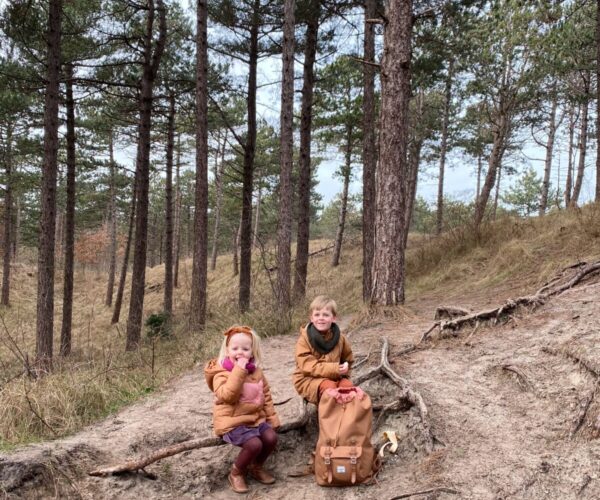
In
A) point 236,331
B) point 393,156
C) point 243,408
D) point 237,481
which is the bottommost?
point 237,481

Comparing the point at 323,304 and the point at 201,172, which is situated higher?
the point at 201,172

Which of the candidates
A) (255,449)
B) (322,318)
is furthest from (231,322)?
(255,449)

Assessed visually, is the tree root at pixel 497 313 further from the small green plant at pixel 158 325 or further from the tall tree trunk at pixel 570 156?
the tall tree trunk at pixel 570 156

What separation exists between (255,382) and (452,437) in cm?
151

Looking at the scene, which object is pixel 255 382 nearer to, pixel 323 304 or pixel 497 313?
pixel 323 304

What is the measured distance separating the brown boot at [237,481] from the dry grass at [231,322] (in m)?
2.04

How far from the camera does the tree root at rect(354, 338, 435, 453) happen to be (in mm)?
3326

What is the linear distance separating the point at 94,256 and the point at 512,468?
41281 millimetres

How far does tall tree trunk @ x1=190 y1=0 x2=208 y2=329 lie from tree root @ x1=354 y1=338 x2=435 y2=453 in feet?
21.6

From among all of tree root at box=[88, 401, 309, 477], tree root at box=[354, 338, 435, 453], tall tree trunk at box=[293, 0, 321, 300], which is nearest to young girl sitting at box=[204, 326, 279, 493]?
tree root at box=[88, 401, 309, 477]

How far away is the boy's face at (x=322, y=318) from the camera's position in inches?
144

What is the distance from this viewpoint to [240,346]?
3.45 metres

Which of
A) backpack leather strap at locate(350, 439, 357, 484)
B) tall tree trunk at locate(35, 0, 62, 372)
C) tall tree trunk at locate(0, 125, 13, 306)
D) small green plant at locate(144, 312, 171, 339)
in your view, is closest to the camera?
backpack leather strap at locate(350, 439, 357, 484)

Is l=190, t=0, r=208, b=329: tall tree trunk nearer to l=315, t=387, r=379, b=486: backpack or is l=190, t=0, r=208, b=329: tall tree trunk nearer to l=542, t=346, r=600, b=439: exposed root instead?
l=315, t=387, r=379, b=486: backpack
